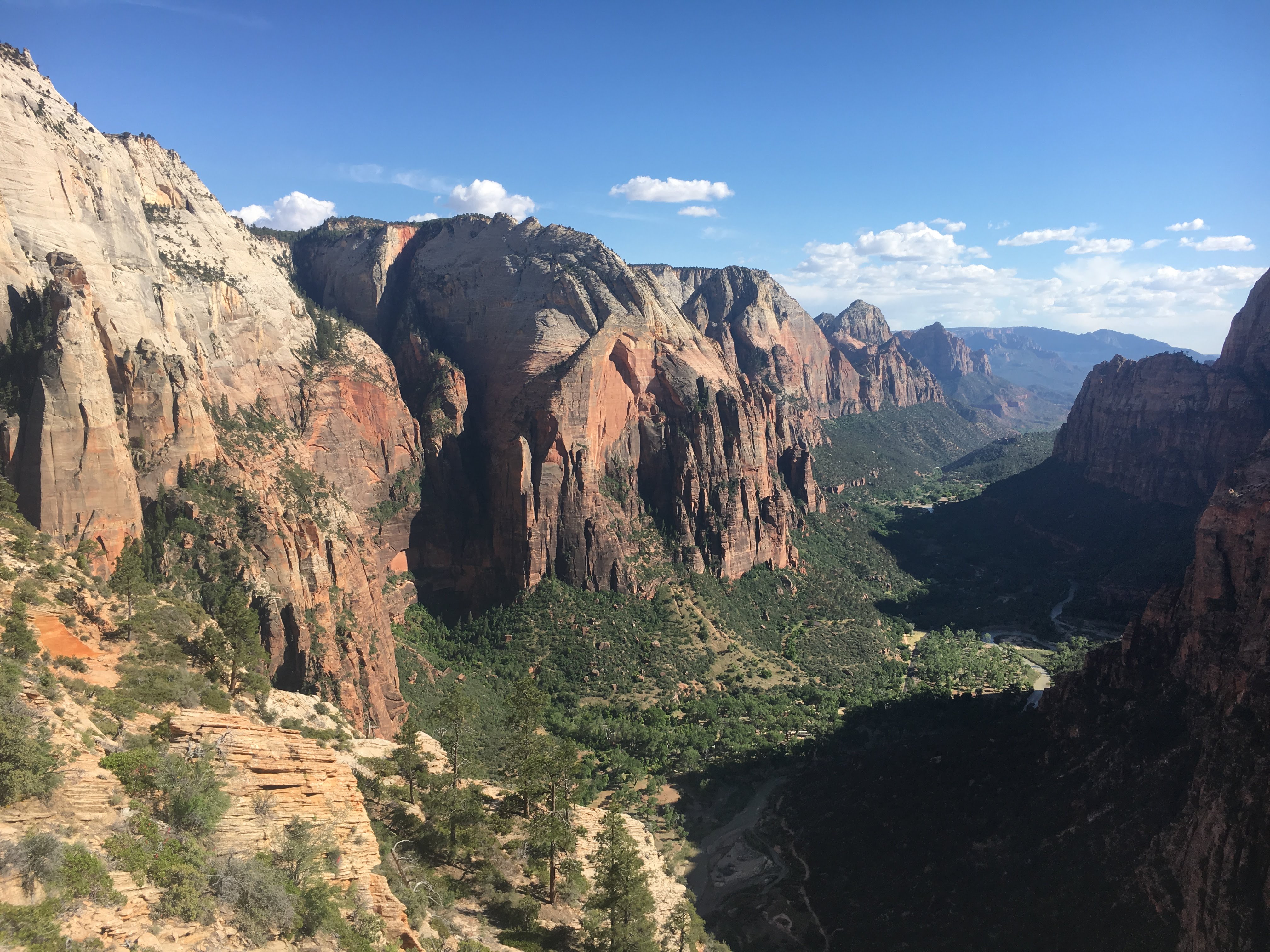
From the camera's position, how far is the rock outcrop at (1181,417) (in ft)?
423

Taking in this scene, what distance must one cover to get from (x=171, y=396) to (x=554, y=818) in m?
44.5

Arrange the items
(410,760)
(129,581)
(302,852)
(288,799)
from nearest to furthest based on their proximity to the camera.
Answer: (302,852) < (288,799) < (129,581) < (410,760)

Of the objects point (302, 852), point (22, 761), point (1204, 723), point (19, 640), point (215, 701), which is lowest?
point (1204, 723)

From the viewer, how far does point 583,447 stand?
3794 inches

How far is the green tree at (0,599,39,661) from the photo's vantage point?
29016 mm

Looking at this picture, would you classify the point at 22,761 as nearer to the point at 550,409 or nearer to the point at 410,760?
the point at 410,760

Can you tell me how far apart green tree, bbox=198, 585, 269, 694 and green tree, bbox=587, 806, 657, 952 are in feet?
76.9

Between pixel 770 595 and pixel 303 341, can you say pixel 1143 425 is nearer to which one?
pixel 770 595

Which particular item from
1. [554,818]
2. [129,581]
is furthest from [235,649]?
[554,818]

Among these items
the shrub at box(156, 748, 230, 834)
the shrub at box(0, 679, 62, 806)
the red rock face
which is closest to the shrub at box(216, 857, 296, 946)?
the shrub at box(156, 748, 230, 834)

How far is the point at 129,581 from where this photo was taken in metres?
39.7

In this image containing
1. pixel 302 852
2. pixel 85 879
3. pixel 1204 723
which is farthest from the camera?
pixel 1204 723

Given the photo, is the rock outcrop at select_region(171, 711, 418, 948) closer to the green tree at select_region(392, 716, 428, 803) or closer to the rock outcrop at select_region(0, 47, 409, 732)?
the green tree at select_region(392, 716, 428, 803)

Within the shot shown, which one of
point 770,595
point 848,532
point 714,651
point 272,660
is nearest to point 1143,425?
point 848,532
